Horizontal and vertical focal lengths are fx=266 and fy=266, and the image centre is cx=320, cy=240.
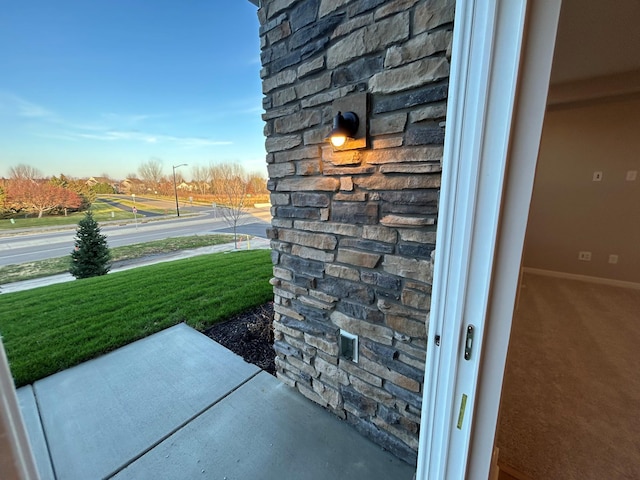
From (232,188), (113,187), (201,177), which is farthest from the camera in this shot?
(232,188)

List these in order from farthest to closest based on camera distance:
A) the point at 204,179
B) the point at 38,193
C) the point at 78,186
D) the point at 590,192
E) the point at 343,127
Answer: the point at 204,179 < the point at 590,192 < the point at 78,186 < the point at 38,193 < the point at 343,127

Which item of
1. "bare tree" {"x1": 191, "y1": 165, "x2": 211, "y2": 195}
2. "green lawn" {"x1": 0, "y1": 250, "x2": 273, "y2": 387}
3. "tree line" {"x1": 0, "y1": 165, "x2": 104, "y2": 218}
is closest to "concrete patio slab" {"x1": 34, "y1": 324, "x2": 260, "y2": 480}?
"green lawn" {"x1": 0, "y1": 250, "x2": 273, "y2": 387}

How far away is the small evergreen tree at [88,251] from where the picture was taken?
208 inches

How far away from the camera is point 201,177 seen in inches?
288

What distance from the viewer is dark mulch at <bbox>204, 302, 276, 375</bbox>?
6.99ft

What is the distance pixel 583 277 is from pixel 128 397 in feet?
17.3

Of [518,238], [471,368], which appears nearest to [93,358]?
[471,368]

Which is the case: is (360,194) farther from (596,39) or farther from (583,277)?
(583,277)

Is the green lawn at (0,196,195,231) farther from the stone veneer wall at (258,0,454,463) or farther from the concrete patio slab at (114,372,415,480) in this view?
the stone veneer wall at (258,0,454,463)

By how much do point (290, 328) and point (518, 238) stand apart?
136 centimetres

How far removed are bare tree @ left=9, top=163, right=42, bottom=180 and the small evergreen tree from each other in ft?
12.5

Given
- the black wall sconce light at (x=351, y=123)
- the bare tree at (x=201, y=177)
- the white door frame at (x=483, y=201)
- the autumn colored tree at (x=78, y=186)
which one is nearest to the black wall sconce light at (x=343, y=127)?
the black wall sconce light at (x=351, y=123)

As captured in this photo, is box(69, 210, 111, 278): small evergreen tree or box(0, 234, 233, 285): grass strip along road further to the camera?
box(69, 210, 111, 278): small evergreen tree

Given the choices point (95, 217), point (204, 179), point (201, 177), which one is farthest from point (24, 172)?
point (204, 179)
